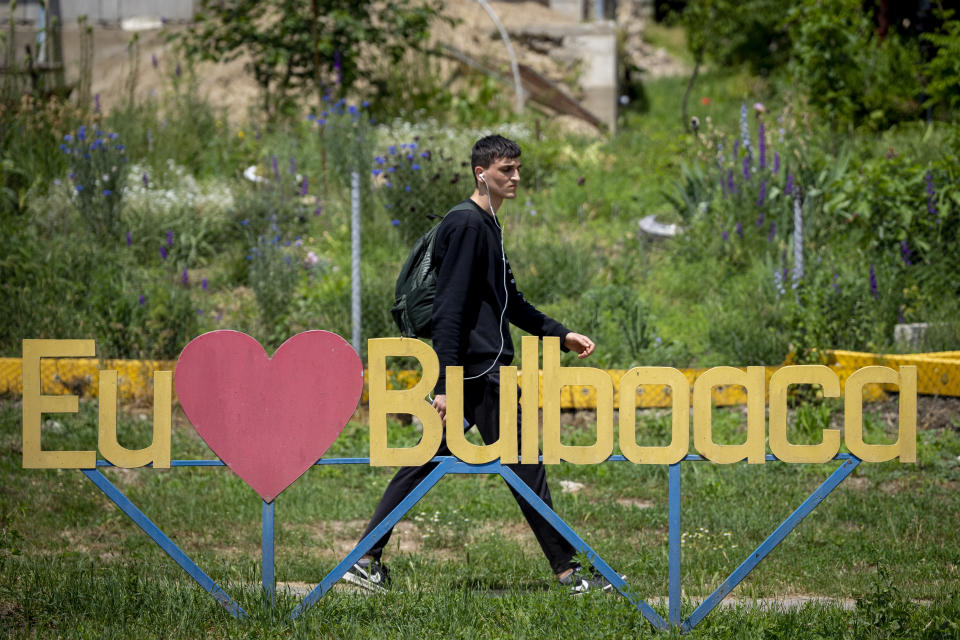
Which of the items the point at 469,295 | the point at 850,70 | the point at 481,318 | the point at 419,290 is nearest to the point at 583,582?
the point at 481,318

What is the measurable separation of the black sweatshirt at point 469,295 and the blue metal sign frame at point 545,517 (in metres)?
0.56

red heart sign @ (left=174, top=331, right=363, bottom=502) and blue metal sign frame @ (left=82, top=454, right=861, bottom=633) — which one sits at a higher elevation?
red heart sign @ (left=174, top=331, right=363, bottom=502)

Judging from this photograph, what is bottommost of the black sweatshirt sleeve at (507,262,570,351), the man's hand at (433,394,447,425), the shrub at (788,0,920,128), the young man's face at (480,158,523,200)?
the man's hand at (433,394,447,425)

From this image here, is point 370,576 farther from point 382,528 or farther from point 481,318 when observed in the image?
point 481,318

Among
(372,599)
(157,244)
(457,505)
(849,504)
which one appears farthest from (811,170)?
(372,599)

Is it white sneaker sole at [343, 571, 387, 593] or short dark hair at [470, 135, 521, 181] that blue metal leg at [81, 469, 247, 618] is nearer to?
white sneaker sole at [343, 571, 387, 593]

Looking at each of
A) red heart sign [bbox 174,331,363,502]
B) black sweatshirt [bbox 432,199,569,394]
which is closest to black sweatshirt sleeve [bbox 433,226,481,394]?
black sweatshirt [bbox 432,199,569,394]

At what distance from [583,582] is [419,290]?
53.8 inches

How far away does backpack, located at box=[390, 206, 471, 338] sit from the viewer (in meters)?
4.35

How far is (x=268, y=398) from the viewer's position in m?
3.84

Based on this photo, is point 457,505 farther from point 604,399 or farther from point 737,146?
point 737,146

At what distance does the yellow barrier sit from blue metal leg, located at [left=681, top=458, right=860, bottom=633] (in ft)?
11.5

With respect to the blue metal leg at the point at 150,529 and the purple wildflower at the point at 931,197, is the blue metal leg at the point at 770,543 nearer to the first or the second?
the blue metal leg at the point at 150,529

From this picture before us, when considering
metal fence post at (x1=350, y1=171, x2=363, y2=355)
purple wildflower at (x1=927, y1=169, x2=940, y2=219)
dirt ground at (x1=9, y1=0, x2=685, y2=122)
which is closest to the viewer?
metal fence post at (x1=350, y1=171, x2=363, y2=355)
